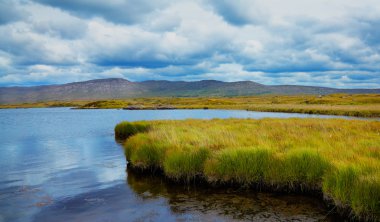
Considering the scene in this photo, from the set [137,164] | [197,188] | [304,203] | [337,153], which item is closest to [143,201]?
[197,188]

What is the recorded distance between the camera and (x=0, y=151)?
26.1 meters

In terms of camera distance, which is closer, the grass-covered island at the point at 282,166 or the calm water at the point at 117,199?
the grass-covered island at the point at 282,166

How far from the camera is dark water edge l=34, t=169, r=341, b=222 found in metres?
11.2

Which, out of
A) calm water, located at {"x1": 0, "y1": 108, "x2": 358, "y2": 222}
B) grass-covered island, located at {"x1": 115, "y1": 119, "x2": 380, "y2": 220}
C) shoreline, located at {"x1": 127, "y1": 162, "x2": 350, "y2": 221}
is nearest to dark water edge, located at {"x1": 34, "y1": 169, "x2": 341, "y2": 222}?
calm water, located at {"x1": 0, "y1": 108, "x2": 358, "y2": 222}

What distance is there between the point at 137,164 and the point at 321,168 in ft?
31.6

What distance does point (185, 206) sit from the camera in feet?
40.4

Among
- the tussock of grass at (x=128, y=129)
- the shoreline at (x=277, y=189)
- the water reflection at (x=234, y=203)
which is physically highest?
the tussock of grass at (x=128, y=129)

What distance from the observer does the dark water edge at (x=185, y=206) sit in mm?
11164

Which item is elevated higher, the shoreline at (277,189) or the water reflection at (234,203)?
the shoreline at (277,189)

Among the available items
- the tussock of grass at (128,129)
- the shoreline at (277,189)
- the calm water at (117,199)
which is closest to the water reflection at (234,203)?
the calm water at (117,199)

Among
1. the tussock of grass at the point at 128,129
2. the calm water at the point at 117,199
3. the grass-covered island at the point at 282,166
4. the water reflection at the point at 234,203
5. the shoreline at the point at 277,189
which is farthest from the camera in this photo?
the tussock of grass at the point at 128,129

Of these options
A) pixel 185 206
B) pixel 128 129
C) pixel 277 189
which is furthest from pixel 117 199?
pixel 128 129

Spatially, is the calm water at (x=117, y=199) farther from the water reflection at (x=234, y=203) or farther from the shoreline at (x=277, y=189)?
the shoreline at (x=277, y=189)

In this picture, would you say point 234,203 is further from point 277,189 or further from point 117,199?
point 117,199
